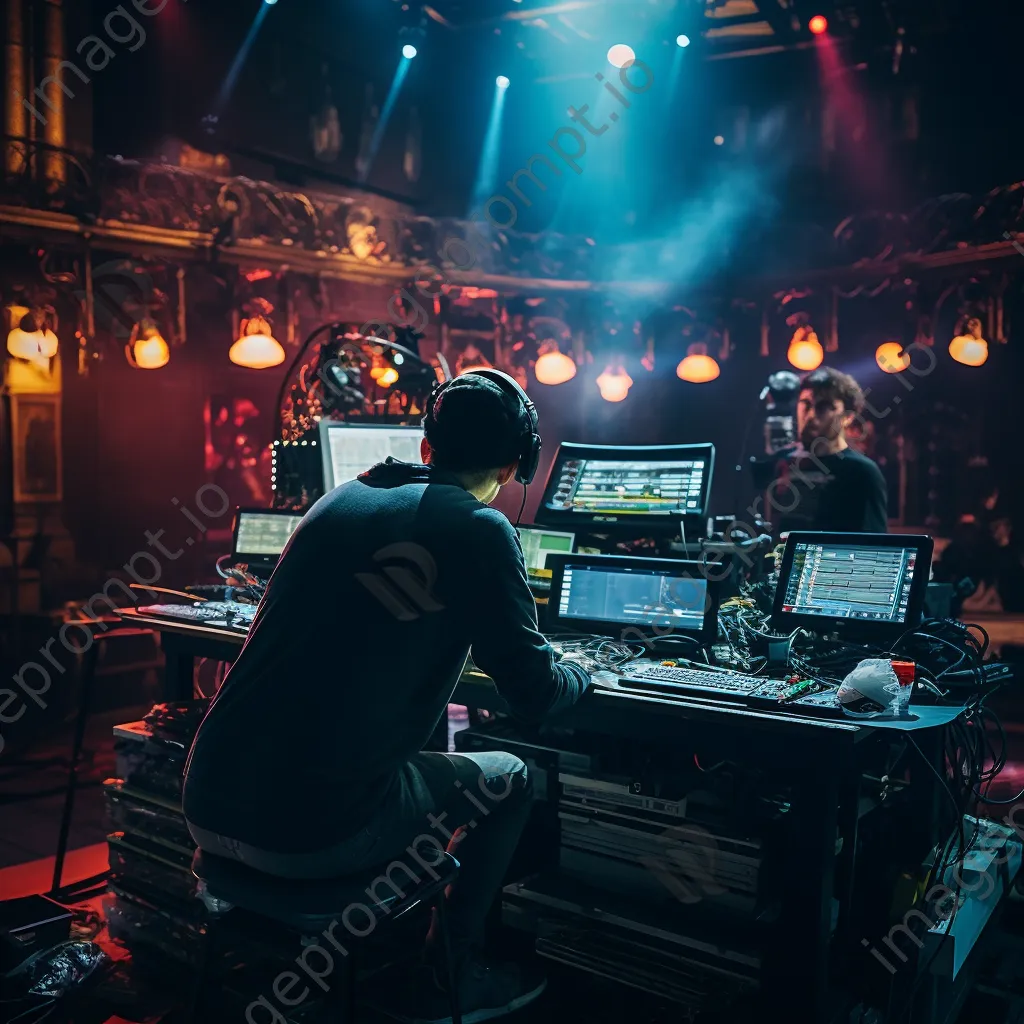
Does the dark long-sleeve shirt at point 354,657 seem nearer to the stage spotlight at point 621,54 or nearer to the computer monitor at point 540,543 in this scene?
the computer monitor at point 540,543

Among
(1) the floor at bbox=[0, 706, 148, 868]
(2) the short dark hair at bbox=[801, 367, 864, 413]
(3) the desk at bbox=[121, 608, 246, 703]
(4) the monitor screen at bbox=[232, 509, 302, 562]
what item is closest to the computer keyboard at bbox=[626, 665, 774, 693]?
(3) the desk at bbox=[121, 608, 246, 703]

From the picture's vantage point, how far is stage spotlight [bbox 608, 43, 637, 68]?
8.74m

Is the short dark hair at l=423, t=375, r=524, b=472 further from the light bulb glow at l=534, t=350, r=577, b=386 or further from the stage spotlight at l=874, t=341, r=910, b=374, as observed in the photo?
the stage spotlight at l=874, t=341, r=910, b=374

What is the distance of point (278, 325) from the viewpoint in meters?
8.26

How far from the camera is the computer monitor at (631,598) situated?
249 centimetres

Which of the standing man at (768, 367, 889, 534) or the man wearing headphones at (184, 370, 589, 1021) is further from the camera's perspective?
Result: the standing man at (768, 367, 889, 534)

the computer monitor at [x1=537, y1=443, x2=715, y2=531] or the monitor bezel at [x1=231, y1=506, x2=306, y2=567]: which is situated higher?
the computer monitor at [x1=537, y1=443, x2=715, y2=531]

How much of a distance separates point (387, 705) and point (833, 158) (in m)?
9.33

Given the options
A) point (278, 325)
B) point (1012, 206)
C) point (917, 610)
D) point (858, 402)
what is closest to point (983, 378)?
point (1012, 206)

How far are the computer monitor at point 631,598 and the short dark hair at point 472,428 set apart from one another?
810 mm

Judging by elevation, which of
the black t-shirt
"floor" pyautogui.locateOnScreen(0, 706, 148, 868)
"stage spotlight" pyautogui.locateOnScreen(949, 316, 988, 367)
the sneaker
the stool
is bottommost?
"floor" pyautogui.locateOnScreen(0, 706, 148, 868)

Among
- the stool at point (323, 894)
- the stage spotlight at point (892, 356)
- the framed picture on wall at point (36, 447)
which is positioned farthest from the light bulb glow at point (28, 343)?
the stage spotlight at point (892, 356)

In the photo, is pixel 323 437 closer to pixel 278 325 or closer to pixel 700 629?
pixel 700 629

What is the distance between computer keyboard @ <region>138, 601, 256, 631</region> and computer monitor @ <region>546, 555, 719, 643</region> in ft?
3.16
